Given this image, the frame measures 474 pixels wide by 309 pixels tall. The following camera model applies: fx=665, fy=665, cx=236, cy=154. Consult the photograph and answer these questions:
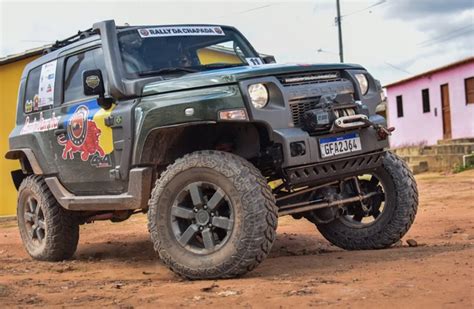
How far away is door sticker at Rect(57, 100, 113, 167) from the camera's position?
222 inches

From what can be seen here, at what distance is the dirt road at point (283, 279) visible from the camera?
3695mm

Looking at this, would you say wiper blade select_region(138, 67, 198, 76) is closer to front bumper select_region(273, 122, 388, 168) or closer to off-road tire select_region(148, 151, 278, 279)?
off-road tire select_region(148, 151, 278, 279)

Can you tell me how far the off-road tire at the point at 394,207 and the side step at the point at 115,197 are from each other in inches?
81.8

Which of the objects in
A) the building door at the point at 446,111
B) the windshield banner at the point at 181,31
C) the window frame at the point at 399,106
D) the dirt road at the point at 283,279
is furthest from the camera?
the window frame at the point at 399,106

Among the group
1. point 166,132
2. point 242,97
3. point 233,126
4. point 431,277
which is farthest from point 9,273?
point 431,277

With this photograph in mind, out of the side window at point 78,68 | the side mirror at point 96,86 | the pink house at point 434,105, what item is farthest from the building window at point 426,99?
the side mirror at point 96,86

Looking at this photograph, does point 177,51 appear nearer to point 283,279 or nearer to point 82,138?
point 82,138

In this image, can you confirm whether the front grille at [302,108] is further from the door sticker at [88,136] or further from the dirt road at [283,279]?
the door sticker at [88,136]

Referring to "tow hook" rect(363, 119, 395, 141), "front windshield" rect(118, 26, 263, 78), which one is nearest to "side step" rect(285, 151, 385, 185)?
"tow hook" rect(363, 119, 395, 141)

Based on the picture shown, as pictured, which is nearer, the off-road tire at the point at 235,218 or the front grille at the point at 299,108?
the off-road tire at the point at 235,218

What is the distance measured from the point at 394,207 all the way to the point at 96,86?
109 inches

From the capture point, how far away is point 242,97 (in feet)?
15.1

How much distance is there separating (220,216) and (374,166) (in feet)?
4.67

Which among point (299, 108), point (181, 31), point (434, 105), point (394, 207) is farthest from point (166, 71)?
point (434, 105)
